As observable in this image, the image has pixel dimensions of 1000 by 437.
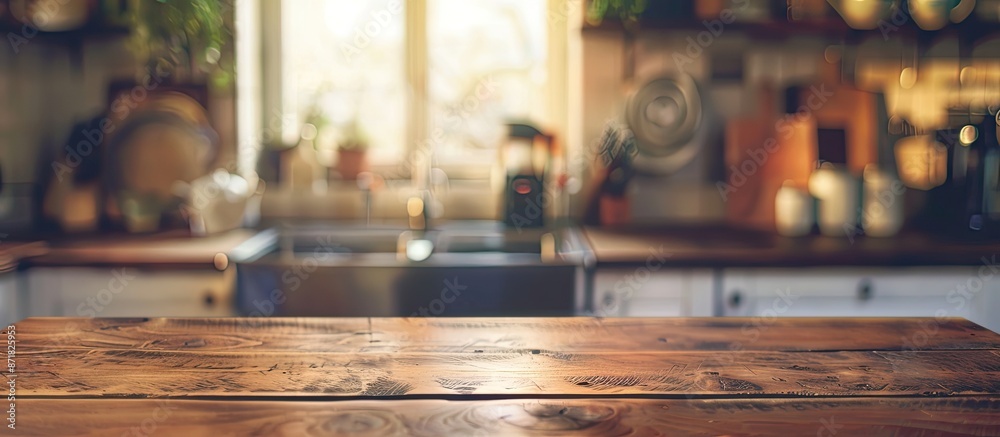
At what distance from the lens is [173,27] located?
239 cm

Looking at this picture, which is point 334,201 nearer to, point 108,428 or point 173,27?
point 173,27

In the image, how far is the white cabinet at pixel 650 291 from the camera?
198cm

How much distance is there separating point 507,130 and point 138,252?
115 centimetres

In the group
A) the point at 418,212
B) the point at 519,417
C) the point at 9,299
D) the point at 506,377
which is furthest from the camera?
the point at 418,212

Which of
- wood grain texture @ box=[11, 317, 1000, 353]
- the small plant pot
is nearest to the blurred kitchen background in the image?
the small plant pot

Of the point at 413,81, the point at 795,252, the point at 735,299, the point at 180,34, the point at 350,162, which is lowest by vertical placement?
the point at 735,299

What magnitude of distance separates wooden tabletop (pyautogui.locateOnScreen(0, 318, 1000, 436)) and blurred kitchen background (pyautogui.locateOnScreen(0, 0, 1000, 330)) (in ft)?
2.96

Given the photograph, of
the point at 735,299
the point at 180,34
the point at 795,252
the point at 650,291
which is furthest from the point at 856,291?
the point at 180,34

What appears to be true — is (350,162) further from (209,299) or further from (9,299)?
(9,299)

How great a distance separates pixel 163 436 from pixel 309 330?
16.7 inches

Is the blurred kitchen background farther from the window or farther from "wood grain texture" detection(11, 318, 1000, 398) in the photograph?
"wood grain texture" detection(11, 318, 1000, 398)

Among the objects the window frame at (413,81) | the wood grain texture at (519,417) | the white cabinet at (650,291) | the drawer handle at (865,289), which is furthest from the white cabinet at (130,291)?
the drawer handle at (865,289)

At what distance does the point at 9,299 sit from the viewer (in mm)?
1887

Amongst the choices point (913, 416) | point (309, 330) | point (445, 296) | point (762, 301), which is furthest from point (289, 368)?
point (762, 301)
